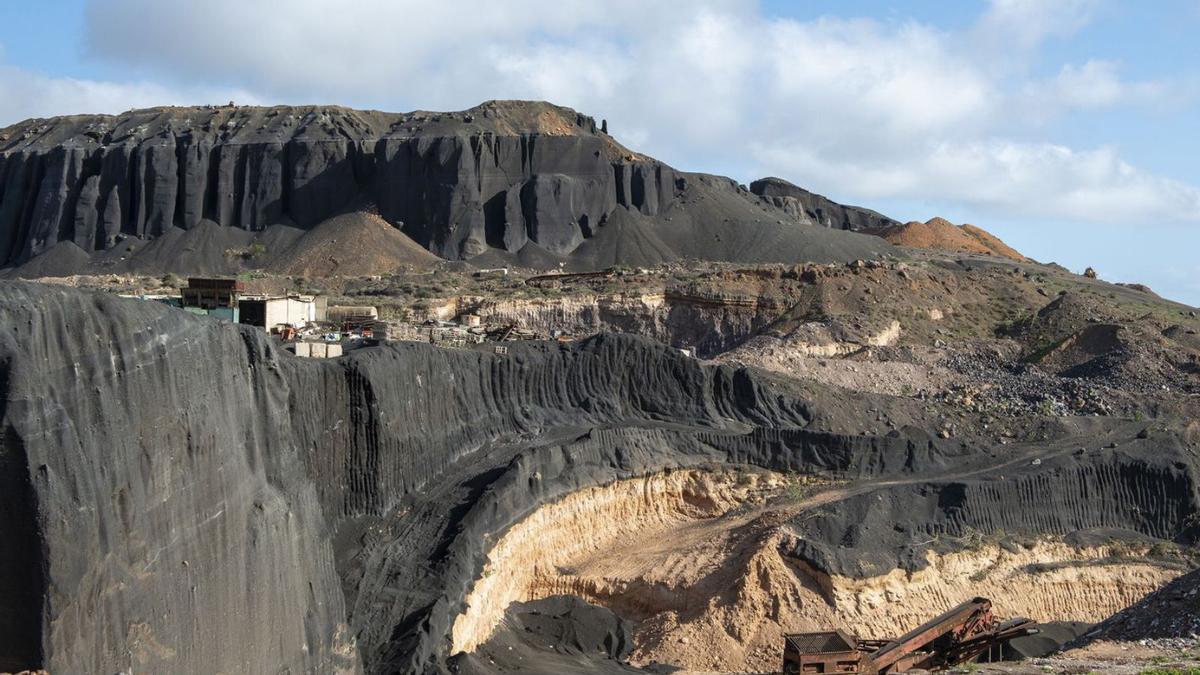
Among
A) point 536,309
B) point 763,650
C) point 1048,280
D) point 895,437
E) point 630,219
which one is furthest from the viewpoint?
point 630,219

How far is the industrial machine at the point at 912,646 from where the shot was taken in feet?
76.2

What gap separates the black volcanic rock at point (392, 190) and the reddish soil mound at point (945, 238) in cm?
1976

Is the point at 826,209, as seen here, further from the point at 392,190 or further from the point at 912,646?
the point at 912,646

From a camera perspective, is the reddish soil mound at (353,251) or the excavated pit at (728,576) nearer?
the excavated pit at (728,576)

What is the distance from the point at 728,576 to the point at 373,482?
7.12 meters

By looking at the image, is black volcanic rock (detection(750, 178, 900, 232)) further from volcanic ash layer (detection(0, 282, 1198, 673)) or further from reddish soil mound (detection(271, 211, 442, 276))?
volcanic ash layer (detection(0, 282, 1198, 673))

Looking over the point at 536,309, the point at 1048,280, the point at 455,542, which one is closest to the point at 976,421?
the point at 455,542

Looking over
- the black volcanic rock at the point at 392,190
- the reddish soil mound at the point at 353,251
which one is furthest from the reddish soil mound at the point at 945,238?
the reddish soil mound at the point at 353,251

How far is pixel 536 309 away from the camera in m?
65.4

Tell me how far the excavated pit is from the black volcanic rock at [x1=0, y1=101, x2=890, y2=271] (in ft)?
199

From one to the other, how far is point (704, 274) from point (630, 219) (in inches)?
966

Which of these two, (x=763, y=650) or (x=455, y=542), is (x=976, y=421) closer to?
(x=763, y=650)

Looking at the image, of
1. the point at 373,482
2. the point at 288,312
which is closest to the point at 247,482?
the point at 373,482

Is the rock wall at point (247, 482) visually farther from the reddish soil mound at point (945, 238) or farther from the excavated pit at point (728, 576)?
the reddish soil mound at point (945, 238)
